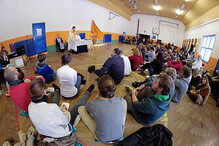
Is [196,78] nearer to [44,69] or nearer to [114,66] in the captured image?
[114,66]

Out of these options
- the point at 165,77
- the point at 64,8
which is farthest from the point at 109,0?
the point at 165,77

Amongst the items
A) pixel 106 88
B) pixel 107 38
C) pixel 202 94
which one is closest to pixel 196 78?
pixel 202 94

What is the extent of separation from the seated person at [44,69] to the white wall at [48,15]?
2443 mm

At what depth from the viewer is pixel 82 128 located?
224 centimetres

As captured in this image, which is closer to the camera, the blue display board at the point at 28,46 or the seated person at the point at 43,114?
the seated person at the point at 43,114

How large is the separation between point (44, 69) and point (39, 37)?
4069 millimetres

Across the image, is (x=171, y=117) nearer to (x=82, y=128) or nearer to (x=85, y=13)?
(x=82, y=128)

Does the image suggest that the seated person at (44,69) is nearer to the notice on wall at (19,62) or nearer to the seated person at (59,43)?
the notice on wall at (19,62)

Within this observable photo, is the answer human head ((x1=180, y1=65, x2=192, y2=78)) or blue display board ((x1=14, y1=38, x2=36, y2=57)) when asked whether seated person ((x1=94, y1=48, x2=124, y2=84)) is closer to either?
human head ((x1=180, y1=65, x2=192, y2=78))

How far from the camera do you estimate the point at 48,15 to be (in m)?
6.62

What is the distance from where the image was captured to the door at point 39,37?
19.8 ft

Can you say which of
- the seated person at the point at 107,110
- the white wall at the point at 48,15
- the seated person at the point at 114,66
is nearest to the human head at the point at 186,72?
the seated person at the point at 114,66

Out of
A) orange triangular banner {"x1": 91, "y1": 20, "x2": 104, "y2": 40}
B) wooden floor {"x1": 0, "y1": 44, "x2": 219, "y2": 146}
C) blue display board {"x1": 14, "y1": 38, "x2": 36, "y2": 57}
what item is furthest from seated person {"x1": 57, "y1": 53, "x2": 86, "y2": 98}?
orange triangular banner {"x1": 91, "y1": 20, "x2": 104, "y2": 40}

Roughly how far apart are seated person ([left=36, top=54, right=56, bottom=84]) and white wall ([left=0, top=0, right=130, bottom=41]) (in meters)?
2.44
